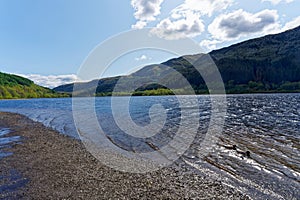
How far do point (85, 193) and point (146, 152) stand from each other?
9648 mm

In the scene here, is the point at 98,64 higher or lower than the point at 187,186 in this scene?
higher

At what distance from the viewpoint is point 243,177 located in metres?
13.4

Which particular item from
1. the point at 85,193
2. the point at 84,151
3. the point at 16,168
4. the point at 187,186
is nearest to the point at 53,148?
the point at 84,151

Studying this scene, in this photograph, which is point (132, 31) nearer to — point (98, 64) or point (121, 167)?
point (98, 64)

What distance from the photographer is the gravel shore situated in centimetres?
1064

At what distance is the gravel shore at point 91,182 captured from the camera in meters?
10.6

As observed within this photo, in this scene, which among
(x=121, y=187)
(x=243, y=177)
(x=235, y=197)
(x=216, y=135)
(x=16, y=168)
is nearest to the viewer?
(x=235, y=197)

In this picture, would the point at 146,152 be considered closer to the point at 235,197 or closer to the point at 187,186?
the point at 187,186

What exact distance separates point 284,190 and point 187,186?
16.8 ft

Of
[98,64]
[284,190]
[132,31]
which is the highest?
[132,31]

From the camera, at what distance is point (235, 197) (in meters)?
10.7

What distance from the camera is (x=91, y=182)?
12.1m

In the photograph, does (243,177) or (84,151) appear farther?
(84,151)

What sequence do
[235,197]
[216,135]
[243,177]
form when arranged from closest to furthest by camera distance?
1. [235,197]
2. [243,177]
3. [216,135]
